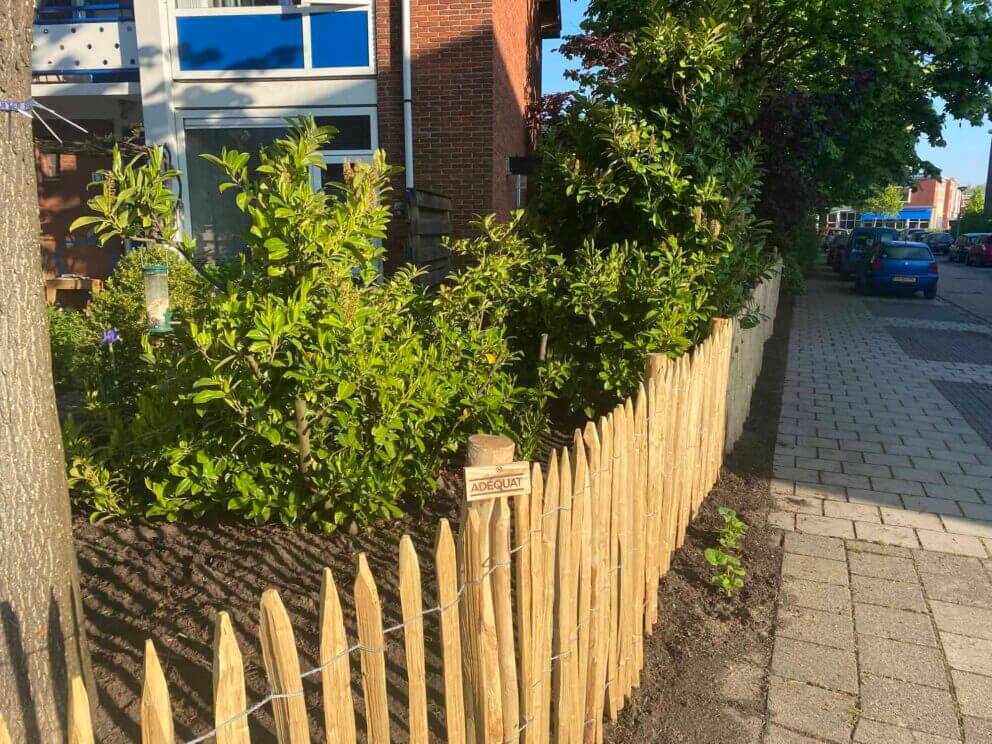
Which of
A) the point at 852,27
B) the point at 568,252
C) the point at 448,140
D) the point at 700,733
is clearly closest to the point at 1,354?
the point at 700,733

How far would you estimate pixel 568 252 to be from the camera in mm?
6191

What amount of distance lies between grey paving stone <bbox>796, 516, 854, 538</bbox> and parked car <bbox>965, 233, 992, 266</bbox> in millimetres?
39179

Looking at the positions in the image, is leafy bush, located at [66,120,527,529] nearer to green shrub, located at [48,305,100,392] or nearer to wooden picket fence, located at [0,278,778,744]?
wooden picket fence, located at [0,278,778,744]

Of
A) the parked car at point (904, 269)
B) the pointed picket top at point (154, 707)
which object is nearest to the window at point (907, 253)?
the parked car at point (904, 269)

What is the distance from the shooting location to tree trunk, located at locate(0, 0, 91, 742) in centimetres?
211

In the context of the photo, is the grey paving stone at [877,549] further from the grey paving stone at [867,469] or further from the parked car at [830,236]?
the parked car at [830,236]

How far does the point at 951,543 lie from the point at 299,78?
9533 mm

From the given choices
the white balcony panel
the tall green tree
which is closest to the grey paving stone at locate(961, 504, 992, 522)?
the white balcony panel

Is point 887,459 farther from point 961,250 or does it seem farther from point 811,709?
point 961,250

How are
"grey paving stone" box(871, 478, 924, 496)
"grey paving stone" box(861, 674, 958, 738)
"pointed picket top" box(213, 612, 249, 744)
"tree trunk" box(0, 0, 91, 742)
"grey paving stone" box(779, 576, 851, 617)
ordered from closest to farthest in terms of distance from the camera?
"pointed picket top" box(213, 612, 249, 744) < "tree trunk" box(0, 0, 91, 742) < "grey paving stone" box(861, 674, 958, 738) < "grey paving stone" box(779, 576, 851, 617) < "grey paving stone" box(871, 478, 924, 496)

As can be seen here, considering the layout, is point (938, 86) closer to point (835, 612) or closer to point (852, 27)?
point (852, 27)

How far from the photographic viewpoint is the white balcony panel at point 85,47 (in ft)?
35.6

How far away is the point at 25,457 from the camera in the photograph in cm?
216

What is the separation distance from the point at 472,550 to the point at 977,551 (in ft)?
12.6
